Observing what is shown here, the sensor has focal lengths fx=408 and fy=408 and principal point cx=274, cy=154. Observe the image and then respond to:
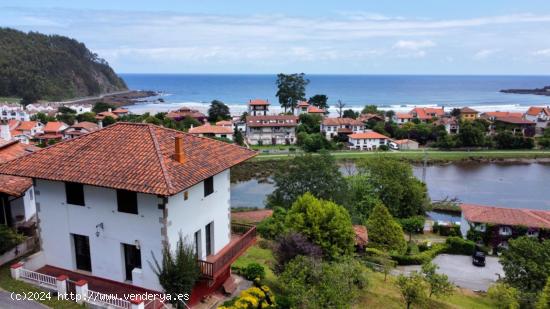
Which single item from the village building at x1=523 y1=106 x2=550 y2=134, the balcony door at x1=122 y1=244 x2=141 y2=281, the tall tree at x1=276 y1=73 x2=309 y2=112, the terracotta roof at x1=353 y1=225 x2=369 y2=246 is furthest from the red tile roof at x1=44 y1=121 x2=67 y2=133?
the village building at x1=523 y1=106 x2=550 y2=134

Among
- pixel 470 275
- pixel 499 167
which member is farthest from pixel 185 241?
pixel 499 167

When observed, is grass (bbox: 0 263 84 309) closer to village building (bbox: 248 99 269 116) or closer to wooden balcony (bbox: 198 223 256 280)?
wooden balcony (bbox: 198 223 256 280)

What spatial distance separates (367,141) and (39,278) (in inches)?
3088

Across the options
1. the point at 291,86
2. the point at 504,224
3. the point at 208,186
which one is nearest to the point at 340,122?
the point at 291,86

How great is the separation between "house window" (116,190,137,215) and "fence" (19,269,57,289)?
146 inches

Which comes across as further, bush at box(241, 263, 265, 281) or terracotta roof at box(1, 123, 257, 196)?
bush at box(241, 263, 265, 281)

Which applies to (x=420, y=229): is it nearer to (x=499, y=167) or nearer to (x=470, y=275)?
(x=470, y=275)

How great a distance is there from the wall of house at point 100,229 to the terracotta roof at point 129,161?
789 mm

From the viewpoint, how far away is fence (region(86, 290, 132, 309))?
1365 cm

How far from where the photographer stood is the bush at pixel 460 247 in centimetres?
3444

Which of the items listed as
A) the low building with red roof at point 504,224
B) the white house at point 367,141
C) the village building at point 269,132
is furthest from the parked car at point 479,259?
the village building at point 269,132

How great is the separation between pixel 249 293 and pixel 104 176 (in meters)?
6.87

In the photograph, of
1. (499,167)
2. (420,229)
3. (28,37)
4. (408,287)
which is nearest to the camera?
(408,287)

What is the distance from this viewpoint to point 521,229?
35.7 m
